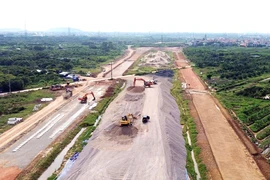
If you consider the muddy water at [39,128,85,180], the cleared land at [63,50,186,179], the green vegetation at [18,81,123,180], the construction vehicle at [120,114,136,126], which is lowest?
the muddy water at [39,128,85,180]

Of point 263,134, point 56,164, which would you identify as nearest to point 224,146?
point 263,134

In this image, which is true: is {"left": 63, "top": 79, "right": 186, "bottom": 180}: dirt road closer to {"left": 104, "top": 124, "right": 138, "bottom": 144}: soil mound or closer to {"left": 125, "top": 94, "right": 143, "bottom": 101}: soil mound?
{"left": 104, "top": 124, "right": 138, "bottom": 144}: soil mound

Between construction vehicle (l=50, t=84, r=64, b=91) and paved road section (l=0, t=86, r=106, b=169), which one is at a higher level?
construction vehicle (l=50, t=84, r=64, b=91)

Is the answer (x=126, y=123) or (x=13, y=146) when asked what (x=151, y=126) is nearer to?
(x=126, y=123)

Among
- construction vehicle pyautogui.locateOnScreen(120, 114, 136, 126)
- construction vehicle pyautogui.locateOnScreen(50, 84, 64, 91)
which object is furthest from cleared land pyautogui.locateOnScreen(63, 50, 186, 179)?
construction vehicle pyautogui.locateOnScreen(50, 84, 64, 91)

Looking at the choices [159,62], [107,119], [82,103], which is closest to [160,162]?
[107,119]

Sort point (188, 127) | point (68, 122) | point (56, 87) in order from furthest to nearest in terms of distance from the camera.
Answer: point (56, 87) < point (68, 122) < point (188, 127)

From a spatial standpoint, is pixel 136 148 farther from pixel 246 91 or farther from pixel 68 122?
pixel 246 91
